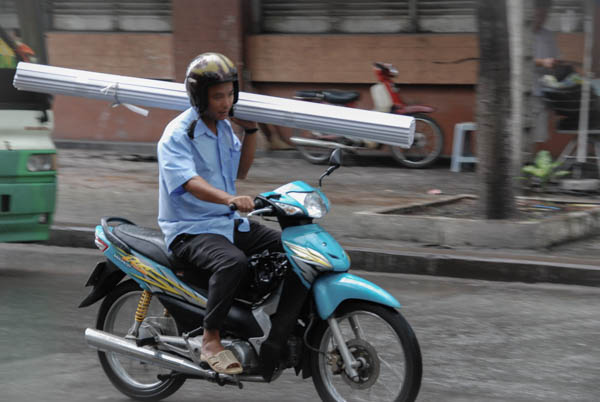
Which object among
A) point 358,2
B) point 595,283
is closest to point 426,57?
point 358,2

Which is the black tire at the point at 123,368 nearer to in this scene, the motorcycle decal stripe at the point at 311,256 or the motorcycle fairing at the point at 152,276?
the motorcycle fairing at the point at 152,276

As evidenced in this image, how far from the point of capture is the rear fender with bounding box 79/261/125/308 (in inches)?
176

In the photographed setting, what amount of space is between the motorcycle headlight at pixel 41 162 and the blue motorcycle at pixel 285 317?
2.64 m

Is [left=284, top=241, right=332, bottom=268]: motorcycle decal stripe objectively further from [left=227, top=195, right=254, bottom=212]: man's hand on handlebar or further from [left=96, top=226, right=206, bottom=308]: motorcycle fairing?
[left=96, top=226, right=206, bottom=308]: motorcycle fairing

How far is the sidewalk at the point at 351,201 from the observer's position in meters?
7.13

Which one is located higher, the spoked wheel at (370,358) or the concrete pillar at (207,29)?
the concrete pillar at (207,29)

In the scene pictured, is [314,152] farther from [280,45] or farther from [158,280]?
[158,280]

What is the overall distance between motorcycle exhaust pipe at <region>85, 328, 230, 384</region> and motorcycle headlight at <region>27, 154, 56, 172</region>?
268 cm

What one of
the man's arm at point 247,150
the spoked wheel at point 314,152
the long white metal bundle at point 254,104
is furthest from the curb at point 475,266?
the spoked wheel at point 314,152

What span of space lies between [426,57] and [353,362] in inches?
390

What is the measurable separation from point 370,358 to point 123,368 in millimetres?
1348

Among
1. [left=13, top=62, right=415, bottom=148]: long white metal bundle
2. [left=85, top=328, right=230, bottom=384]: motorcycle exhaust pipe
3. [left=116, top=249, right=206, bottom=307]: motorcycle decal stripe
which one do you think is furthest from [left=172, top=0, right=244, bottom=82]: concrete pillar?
[left=116, top=249, right=206, bottom=307]: motorcycle decal stripe

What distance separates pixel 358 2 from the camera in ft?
45.8

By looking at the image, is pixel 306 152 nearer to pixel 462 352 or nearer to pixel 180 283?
pixel 462 352
